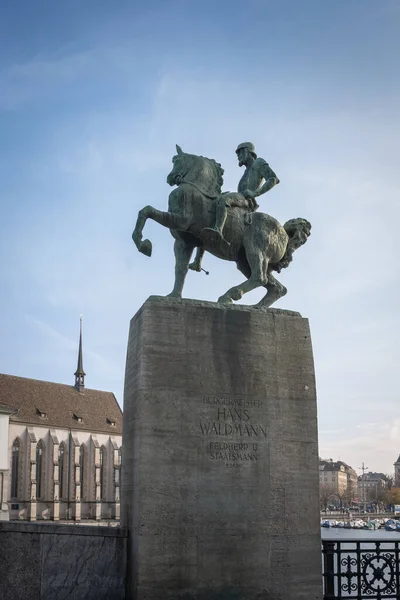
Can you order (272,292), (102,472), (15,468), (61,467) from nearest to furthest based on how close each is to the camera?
(272,292) → (15,468) → (61,467) → (102,472)

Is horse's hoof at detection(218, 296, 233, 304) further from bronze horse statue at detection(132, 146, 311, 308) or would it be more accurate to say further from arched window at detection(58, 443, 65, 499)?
arched window at detection(58, 443, 65, 499)

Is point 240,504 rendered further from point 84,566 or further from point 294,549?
point 84,566

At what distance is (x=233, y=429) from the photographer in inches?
353

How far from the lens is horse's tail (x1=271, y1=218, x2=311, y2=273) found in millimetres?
10758

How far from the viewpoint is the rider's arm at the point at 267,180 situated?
10.4 meters

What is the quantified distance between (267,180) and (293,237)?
960mm

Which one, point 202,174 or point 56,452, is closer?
point 202,174

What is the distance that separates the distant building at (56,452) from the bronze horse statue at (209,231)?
61026 millimetres

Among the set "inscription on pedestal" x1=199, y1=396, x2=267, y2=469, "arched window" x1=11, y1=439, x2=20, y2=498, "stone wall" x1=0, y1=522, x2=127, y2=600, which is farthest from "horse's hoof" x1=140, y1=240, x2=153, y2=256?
"arched window" x1=11, y1=439, x2=20, y2=498

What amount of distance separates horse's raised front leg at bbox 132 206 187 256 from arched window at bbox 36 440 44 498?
69.0 metres

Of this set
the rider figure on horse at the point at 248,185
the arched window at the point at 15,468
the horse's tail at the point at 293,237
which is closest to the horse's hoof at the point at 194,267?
the rider figure on horse at the point at 248,185

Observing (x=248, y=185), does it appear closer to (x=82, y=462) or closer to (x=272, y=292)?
(x=272, y=292)

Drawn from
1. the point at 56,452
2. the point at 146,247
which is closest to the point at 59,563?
the point at 146,247

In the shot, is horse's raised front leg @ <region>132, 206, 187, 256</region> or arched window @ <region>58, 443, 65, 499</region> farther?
arched window @ <region>58, 443, 65, 499</region>
